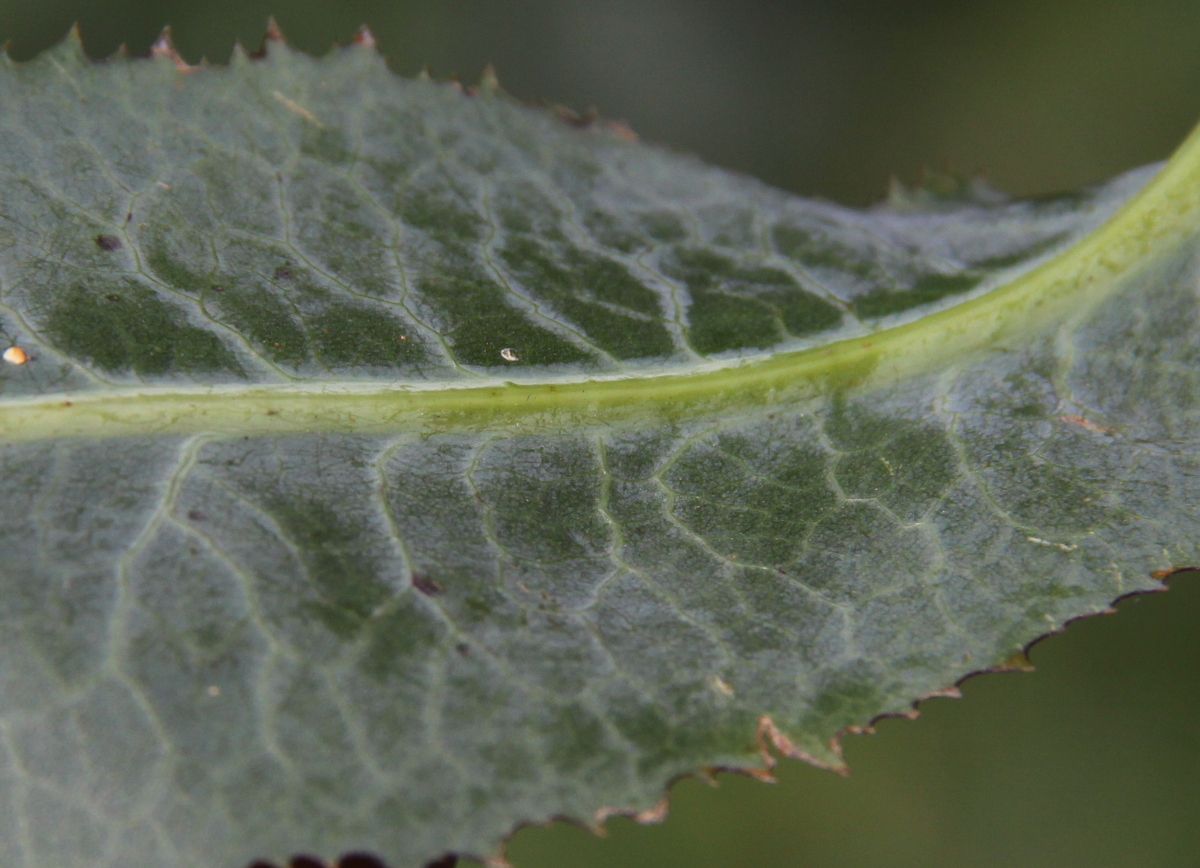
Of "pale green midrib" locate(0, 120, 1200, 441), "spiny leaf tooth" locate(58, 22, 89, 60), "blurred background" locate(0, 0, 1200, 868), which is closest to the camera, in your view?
"pale green midrib" locate(0, 120, 1200, 441)

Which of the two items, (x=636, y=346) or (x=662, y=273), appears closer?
(x=636, y=346)

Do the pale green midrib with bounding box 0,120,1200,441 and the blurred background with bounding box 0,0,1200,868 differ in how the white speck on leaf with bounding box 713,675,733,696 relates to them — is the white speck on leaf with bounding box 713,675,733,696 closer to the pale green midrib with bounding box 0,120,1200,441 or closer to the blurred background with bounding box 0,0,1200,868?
the pale green midrib with bounding box 0,120,1200,441

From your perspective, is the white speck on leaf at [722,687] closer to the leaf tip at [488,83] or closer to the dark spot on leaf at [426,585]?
the dark spot on leaf at [426,585]

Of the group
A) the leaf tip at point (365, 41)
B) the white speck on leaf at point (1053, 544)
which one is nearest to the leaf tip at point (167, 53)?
the leaf tip at point (365, 41)

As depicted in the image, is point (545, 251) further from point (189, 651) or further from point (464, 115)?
point (189, 651)

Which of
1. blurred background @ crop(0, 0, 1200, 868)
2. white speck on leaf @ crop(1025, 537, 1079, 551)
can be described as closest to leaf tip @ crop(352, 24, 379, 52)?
blurred background @ crop(0, 0, 1200, 868)

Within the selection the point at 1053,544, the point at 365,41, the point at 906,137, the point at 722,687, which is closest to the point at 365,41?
the point at 365,41

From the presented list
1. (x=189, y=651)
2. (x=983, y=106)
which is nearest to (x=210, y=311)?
(x=189, y=651)
